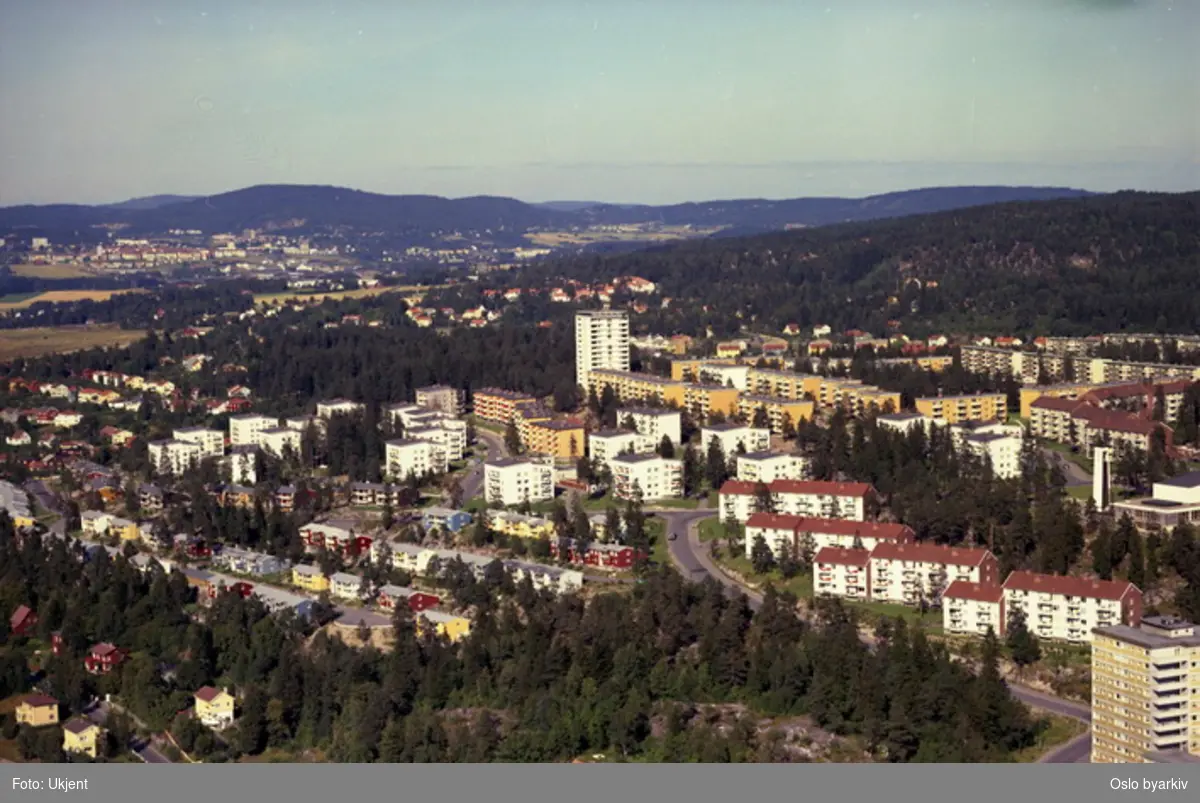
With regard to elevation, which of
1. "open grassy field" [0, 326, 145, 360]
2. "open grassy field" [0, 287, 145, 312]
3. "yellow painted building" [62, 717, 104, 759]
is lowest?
"yellow painted building" [62, 717, 104, 759]

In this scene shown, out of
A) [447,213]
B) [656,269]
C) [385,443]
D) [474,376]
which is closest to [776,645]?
[385,443]

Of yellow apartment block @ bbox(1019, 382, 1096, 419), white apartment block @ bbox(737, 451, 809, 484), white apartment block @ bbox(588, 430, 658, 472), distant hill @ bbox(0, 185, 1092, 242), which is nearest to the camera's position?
white apartment block @ bbox(737, 451, 809, 484)

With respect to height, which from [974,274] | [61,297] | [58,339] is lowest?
[58,339]

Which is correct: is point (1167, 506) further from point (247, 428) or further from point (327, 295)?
point (327, 295)

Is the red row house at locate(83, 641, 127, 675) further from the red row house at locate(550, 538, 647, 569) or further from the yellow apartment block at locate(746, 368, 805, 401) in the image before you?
the yellow apartment block at locate(746, 368, 805, 401)

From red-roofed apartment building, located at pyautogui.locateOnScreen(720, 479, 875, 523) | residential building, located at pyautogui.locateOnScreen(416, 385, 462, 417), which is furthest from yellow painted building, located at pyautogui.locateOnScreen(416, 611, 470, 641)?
residential building, located at pyautogui.locateOnScreen(416, 385, 462, 417)

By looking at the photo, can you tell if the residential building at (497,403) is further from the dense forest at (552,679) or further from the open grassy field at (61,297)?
the open grassy field at (61,297)

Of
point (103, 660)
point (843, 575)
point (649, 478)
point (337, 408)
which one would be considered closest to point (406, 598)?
point (103, 660)
